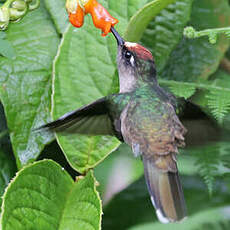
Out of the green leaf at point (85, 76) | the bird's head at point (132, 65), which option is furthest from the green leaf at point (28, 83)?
the bird's head at point (132, 65)

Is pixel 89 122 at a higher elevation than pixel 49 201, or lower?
higher

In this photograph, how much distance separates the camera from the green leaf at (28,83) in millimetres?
1975

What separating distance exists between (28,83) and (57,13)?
0.35m

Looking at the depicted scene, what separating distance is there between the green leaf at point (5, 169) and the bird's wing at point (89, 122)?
0.40 metres

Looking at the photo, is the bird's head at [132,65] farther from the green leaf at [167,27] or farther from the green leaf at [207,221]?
the green leaf at [207,221]

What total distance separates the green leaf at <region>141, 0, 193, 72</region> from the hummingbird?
1.05ft

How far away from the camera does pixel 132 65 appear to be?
187 cm

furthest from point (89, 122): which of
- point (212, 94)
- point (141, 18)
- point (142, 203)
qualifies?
point (142, 203)

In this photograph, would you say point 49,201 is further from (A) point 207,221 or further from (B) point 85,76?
(A) point 207,221

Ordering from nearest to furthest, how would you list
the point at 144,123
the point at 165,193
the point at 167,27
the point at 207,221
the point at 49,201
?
1. the point at 165,193
2. the point at 144,123
3. the point at 49,201
4. the point at 167,27
5. the point at 207,221

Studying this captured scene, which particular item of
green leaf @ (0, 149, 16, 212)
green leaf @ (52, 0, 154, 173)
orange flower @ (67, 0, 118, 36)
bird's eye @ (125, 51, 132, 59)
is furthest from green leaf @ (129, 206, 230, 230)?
orange flower @ (67, 0, 118, 36)

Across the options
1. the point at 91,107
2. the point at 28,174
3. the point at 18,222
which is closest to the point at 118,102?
the point at 91,107

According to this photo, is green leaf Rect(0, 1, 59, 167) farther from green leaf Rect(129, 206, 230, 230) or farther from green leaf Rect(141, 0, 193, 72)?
green leaf Rect(129, 206, 230, 230)

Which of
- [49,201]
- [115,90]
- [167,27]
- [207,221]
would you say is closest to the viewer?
[49,201]
